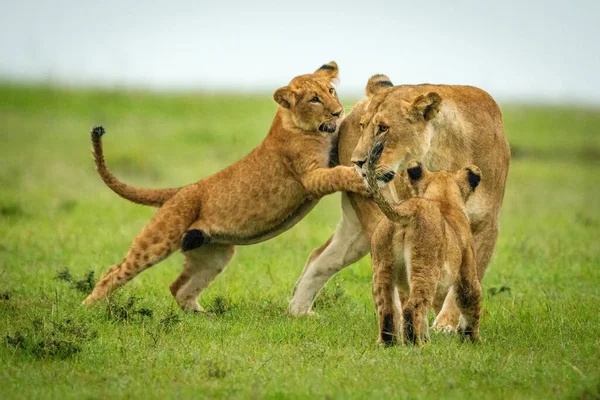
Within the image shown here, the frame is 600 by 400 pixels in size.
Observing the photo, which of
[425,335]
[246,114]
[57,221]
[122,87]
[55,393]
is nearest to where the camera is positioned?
[55,393]

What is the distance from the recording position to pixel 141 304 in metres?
7.55

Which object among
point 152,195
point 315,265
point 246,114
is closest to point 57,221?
point 152,195

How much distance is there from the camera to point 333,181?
7305mm

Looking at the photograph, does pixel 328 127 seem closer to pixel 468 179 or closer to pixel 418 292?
pixel 468 179

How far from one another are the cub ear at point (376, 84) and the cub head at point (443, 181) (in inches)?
46.0

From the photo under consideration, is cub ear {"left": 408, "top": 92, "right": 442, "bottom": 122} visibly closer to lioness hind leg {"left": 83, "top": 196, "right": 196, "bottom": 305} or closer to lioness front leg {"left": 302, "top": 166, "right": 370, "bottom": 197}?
lioness front leg {"left": 302, "top": 166, "right": 370, "bottom": 197}

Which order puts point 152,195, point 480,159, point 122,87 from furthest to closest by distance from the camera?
point 122,87
point 152,195
point 480,159

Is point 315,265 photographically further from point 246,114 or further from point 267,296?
point 246,114

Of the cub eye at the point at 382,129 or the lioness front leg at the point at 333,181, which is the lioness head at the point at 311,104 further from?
the cub eye at the point at 382,129

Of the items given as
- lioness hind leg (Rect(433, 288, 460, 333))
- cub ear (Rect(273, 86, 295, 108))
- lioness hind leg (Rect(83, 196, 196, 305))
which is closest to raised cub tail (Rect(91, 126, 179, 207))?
lioness hind leg (Rect(83, 196, 196, 305))

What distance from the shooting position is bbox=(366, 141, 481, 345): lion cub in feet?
19.0

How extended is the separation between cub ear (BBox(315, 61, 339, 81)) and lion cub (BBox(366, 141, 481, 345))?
1881 millimetres

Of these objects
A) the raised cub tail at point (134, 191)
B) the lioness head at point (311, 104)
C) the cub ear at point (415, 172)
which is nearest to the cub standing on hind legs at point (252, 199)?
the lioness head at point (311, 104)

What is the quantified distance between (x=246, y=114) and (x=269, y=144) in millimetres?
20000
